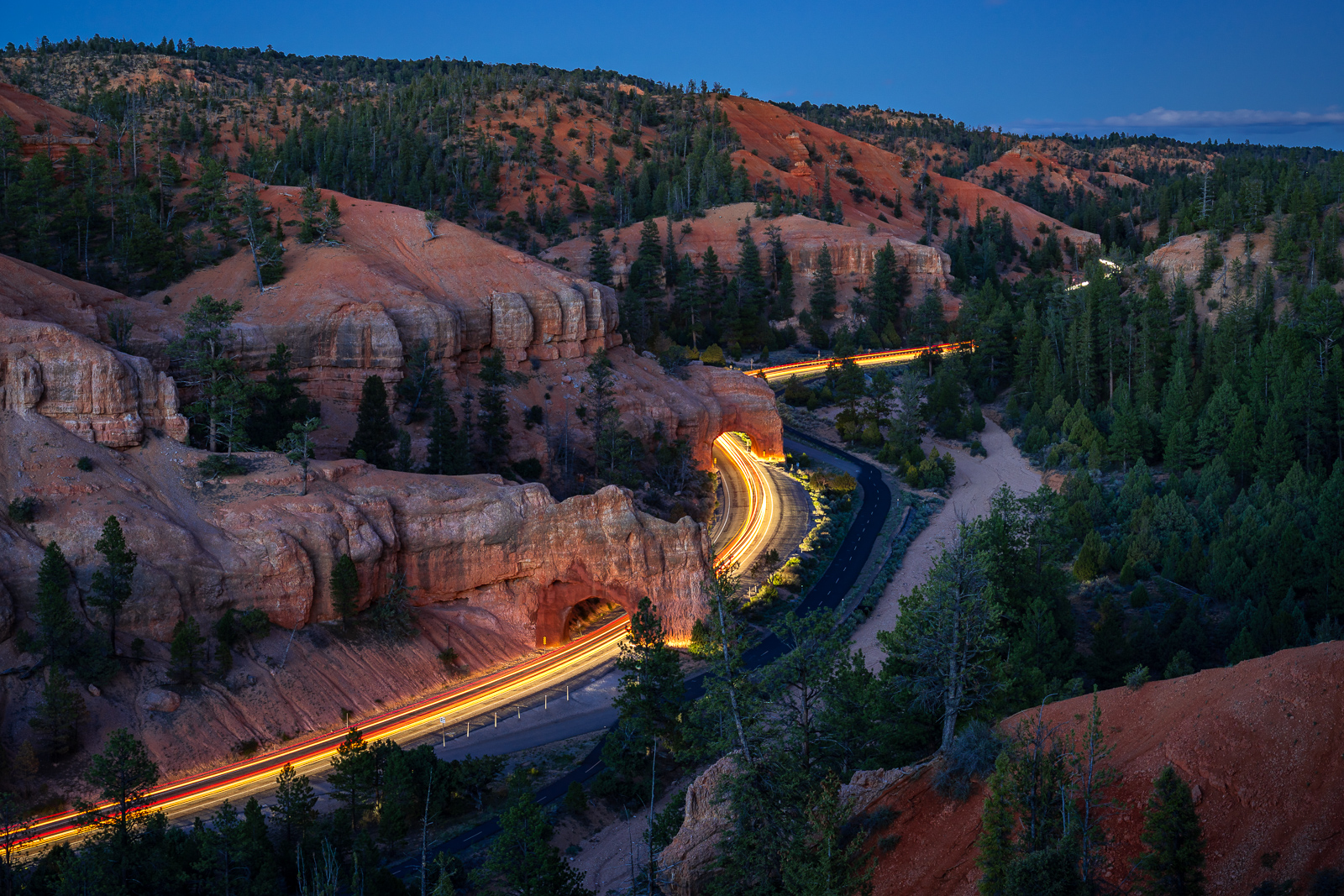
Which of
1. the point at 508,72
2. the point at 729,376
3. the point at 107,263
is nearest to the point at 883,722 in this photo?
the point at 729,376

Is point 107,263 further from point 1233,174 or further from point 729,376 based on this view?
point 1233,174

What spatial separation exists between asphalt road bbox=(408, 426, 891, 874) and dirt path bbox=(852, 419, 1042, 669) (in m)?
2.73

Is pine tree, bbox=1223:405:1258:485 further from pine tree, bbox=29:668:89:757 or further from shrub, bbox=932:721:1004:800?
pine tree, bbox=29:668:89:757

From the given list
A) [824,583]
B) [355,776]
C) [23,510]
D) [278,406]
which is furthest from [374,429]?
[824,583]

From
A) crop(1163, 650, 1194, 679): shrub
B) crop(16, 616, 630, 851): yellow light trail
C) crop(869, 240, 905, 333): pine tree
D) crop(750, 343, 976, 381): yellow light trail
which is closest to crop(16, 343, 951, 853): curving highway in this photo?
crop(16, 616, 630, 851): yellow light trail

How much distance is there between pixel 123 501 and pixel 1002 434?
3093 inches

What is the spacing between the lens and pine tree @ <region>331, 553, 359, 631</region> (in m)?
47.5

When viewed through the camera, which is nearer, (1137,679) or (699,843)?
(1137,679)

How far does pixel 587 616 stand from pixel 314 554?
54.3 ft

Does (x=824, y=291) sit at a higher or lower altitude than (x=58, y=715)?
higher

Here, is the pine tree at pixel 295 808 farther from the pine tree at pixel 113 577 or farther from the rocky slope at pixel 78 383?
the rocky slope at pixel 78 383

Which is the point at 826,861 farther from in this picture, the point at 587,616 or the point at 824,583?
the point at 824,583

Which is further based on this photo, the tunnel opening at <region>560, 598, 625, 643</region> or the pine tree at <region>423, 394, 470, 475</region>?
the pine tree at <region>423, 394, 470, 475</region>

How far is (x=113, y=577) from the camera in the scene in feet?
137
